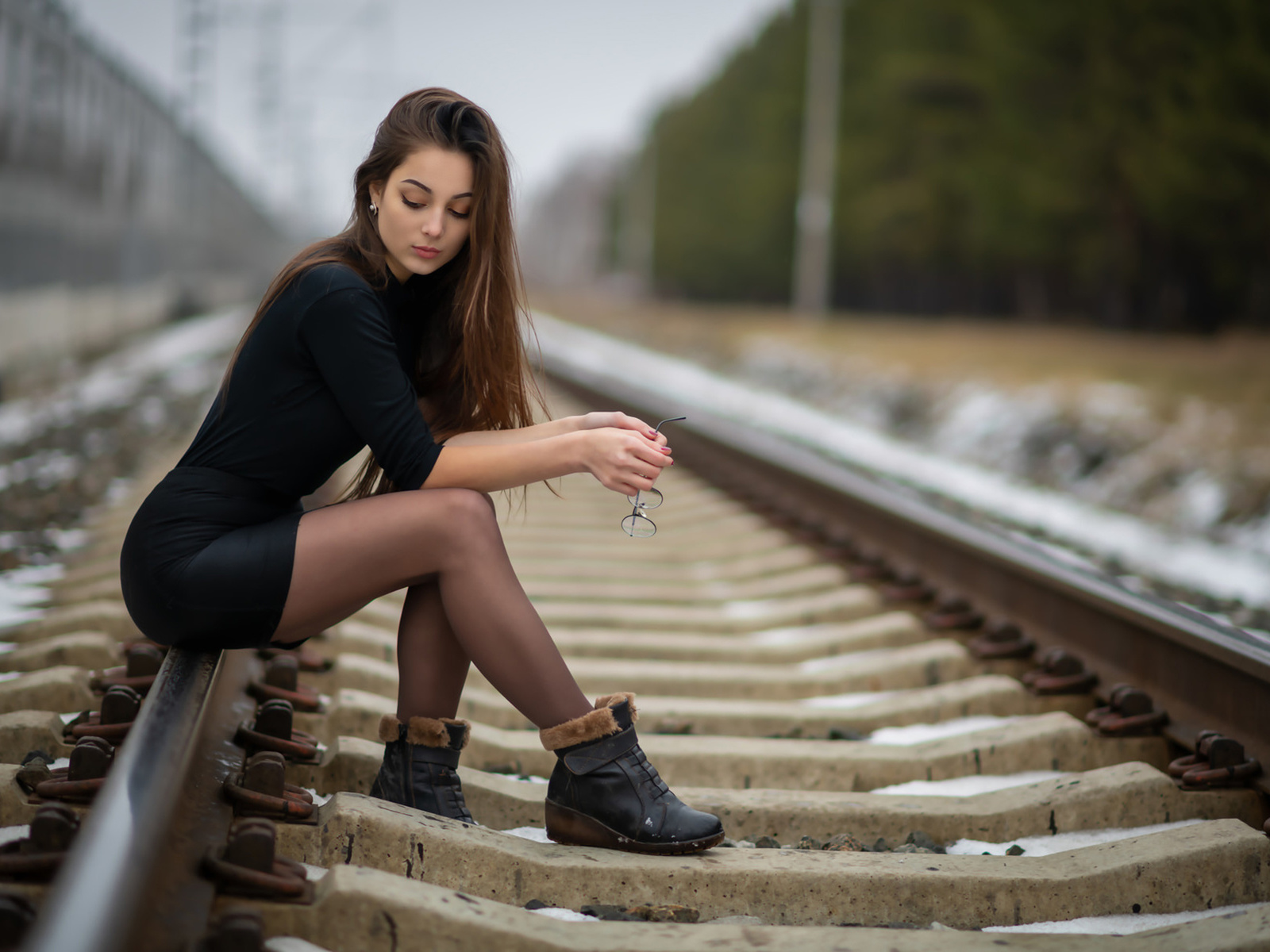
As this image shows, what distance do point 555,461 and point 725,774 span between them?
0.79 meters

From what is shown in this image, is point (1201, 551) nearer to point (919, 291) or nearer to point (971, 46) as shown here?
point (971, 46)

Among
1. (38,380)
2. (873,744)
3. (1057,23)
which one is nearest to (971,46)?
(1057,23)

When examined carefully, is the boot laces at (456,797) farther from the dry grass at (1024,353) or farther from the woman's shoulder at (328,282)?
the dry grass at (1024,353)

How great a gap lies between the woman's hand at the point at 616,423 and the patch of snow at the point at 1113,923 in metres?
1.00

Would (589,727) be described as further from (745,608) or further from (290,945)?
(745,608)

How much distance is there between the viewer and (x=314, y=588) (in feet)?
7.13

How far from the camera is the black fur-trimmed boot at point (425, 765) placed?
2146 millimetres

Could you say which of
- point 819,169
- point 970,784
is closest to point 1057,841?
point 970,784

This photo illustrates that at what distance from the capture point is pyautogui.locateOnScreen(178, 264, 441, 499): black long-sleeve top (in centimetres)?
216

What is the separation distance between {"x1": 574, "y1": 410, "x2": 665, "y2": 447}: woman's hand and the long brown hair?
22 cm

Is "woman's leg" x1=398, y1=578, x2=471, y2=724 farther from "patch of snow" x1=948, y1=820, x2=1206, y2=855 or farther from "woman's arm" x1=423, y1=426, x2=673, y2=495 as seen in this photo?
"patch of snow" x1=948, y1=820, x2=1206, y2=855

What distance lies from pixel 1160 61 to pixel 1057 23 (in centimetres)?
327

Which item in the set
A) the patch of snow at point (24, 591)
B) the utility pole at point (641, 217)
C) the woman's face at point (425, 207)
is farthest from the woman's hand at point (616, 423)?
the utility pole at point (641, 217)

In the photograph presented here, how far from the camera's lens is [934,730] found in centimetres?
285
